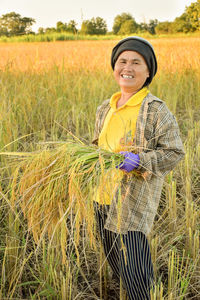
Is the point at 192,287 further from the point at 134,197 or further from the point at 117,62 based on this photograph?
the point at 117,62

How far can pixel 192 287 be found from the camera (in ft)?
4.17

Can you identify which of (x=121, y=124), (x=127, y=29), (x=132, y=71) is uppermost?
(x=127, y=29)

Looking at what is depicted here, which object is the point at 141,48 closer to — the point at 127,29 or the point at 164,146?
the point at 164,146

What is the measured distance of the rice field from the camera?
936 mm

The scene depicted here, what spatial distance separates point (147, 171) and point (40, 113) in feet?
5.58

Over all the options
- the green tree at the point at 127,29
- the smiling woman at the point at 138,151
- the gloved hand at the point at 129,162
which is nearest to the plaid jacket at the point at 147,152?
the smiling woman at the point at 138,151

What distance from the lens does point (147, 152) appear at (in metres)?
1.07

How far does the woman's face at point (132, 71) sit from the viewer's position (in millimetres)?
1118

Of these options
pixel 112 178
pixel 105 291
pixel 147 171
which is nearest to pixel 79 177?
pixel 112 178

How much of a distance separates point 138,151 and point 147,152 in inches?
1.7

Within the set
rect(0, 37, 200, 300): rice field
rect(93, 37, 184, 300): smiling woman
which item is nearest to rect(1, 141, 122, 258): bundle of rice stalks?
rect(0, 37, 200, 300): rice field

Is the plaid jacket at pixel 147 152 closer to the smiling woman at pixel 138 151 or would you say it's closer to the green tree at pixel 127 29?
the smiling woman at pixel 138 151

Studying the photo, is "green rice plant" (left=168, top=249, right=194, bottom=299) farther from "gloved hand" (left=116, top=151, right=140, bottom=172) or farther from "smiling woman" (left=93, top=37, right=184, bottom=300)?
"gloved hand" (left=116, top=151, right=140, bottom=172)

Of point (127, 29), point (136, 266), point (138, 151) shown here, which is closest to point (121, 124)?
point (138, 151)
